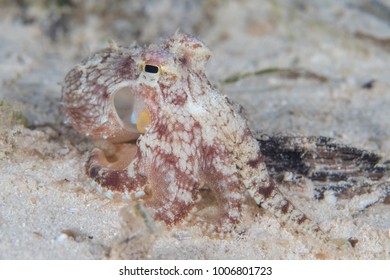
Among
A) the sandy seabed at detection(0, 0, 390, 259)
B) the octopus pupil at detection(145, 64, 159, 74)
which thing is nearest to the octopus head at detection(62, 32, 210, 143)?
the octopus pupil at detection(145, 64, 159, 74)

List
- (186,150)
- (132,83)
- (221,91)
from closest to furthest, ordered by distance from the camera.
Result: (186,150)
(132,83)
(221,91)

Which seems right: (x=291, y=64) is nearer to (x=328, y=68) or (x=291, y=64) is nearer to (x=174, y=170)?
(x=328, y=68)

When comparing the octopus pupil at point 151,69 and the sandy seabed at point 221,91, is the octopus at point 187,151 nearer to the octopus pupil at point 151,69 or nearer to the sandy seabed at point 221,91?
the octopus pupil at point 151,69

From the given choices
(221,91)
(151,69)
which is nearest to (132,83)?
(151,69)

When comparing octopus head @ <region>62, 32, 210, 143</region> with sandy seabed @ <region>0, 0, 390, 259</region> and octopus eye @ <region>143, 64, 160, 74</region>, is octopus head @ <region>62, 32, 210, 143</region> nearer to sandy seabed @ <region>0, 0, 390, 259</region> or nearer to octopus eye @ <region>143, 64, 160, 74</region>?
octopus eye @ <region>143, 64, 160, 74</region>

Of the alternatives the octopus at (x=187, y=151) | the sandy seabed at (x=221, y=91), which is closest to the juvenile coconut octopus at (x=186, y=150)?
the octopus at (x=187, y=151)

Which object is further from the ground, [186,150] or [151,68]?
[151,68]

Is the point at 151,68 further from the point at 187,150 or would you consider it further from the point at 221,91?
the point at 221,91

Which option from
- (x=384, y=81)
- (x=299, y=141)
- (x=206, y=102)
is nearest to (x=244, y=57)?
(x=384, y=81)
